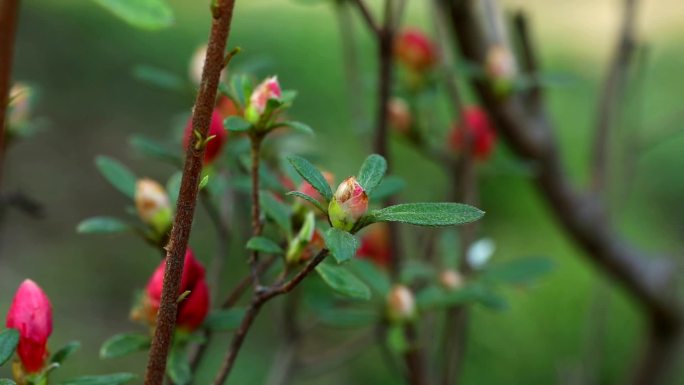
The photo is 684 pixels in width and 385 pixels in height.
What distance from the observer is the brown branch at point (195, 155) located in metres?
0.42

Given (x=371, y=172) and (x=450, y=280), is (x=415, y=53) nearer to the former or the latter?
(x=450, y=280)

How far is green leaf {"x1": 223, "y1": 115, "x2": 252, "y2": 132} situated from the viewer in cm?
54

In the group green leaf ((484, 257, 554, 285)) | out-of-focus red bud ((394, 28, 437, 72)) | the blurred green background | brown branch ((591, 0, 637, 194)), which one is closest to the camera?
green leaf ((484, 257, 554, 285))

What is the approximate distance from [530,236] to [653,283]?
1219 millimetres

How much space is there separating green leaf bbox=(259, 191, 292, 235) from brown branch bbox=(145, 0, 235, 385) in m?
0.19

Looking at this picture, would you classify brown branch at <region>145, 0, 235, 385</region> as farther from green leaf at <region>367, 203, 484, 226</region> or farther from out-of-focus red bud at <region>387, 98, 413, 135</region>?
out-of-focus red bud at <region>387, 98, 413, 135</region>

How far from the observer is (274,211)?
2.10 ft

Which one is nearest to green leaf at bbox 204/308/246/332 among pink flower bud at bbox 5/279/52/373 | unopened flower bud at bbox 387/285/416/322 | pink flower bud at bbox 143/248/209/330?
pink flower bud at bbox 143/248/209/330

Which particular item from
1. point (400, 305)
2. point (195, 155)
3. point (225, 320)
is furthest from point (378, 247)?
point (195, 155)

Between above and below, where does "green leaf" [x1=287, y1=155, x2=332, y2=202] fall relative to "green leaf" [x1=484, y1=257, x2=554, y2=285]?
above

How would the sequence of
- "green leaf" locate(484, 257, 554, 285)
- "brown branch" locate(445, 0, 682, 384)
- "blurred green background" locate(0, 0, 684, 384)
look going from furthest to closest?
"blurred green background" locate(0, 0, 684, 384) → "brown branch" locate(445, 0, 682, 384) → "green leaf" locate(484, 257, 554, 285)

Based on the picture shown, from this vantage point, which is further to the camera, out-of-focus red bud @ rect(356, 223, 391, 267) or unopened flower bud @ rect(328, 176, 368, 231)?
out-of-focus red bud @ rect(356, 223, 391, 267)

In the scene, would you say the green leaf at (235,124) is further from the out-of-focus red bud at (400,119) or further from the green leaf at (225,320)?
the out-of-focus red bud at (400,119)

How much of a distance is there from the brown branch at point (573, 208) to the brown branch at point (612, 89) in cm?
4
